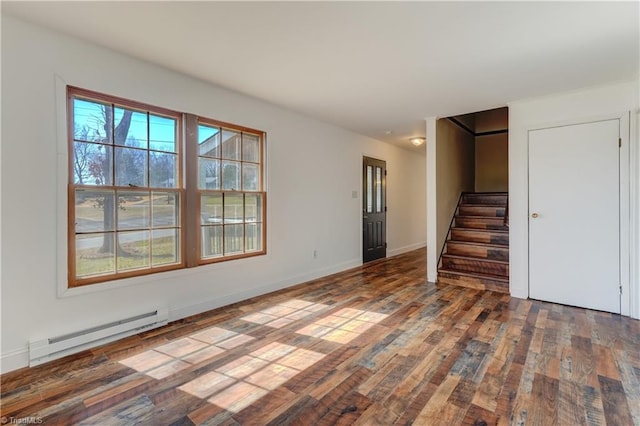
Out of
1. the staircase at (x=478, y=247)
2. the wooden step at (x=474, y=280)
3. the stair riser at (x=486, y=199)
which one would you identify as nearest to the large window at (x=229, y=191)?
the wooden step at (x=474, y=280)

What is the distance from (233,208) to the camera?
3.81 m

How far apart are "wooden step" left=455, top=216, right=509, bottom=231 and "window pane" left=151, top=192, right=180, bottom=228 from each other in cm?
456

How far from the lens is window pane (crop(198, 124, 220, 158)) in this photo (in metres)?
3.48

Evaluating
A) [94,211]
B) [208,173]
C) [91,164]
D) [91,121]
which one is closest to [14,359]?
[94,211]

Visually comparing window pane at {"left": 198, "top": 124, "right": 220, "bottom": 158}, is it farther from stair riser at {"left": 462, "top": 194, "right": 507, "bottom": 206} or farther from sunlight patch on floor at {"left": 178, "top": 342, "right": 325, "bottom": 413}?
stair riser at {"left": 462, "top": 194, "right": 507, "bottom": 206}

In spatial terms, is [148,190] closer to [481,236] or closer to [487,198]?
[481,236]

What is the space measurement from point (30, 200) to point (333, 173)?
12.7ft

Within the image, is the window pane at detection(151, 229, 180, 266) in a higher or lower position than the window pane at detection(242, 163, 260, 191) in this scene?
lower

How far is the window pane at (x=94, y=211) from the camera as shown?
8.63 feet

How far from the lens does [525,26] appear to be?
2.31 meters

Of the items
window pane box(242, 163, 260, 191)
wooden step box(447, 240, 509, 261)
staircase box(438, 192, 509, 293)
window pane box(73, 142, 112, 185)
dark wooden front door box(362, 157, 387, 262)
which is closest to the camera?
window pane box(73, 142, 112, 185)

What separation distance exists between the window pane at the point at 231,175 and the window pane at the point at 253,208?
21 centimetres

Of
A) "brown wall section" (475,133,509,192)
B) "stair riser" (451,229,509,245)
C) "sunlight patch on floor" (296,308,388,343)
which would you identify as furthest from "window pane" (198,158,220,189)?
"brown wall section" (475,133,509,192)

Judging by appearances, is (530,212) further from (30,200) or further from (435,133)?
(30,200)
